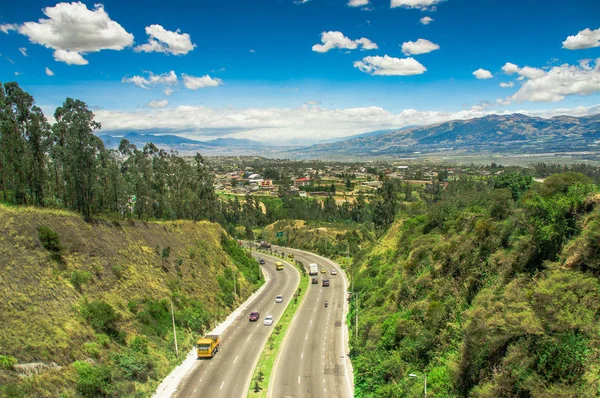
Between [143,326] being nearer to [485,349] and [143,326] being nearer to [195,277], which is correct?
[195,277]

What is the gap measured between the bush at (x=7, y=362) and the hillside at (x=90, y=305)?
5cm

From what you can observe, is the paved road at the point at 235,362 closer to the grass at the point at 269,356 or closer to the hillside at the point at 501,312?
the grass at the point at 269,356

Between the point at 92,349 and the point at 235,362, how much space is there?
1390cm

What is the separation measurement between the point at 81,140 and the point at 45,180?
440 inches

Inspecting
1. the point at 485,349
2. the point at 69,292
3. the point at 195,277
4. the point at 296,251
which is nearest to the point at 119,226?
the point at 195,277

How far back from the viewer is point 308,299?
7062 centimetres

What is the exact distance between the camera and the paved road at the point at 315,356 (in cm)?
3472

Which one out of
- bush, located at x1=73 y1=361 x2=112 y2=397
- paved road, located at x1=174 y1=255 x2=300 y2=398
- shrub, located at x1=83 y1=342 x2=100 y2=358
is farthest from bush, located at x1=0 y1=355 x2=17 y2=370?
paved road, located at x1=174 y1=255 x2=300 y2=398

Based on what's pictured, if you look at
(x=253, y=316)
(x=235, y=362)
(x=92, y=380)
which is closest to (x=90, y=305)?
(x=92, y=380)

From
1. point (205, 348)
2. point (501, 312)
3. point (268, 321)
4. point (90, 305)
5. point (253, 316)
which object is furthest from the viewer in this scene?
point (253, 316)

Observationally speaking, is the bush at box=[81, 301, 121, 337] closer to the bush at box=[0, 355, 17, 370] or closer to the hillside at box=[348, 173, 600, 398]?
the bush at box=[0, 355, 17, 370]

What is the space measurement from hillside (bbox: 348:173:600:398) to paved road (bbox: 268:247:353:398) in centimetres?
205

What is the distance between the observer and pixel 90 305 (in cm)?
3550

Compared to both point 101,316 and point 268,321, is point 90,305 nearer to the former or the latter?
point 101,316
